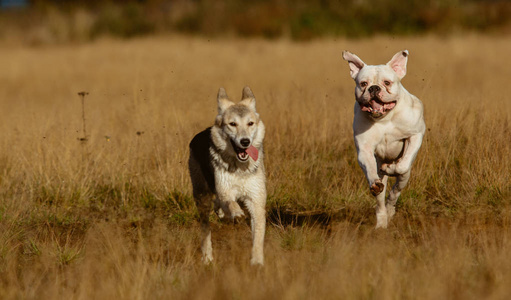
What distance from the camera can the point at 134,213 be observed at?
25.2 ft

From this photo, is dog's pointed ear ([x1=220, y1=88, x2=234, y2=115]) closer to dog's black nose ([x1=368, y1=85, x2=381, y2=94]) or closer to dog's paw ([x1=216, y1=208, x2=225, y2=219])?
dog's paw ([x1=216, y1=208, x2=225, y2=219])

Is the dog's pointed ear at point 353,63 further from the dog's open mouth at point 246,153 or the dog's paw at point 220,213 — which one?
the dog's paw at point 220,213

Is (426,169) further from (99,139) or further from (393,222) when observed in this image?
(99,139)

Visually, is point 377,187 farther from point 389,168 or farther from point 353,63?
point 353,63

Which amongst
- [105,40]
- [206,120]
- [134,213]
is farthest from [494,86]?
[105,40]

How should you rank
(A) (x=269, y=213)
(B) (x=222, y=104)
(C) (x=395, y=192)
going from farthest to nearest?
(A) (x=269, y=213) → (C) (x=395, y=192) → (B) (x=222, y=104)

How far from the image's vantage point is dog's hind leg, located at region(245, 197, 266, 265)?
5391 mm

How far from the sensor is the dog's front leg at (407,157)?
6.21 meters

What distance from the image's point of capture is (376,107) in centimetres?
602

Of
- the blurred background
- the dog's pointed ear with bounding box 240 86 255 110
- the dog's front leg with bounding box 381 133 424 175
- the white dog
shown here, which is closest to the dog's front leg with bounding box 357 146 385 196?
the white dog

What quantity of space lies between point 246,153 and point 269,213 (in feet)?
5.66

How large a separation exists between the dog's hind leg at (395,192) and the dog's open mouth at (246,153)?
1566mm

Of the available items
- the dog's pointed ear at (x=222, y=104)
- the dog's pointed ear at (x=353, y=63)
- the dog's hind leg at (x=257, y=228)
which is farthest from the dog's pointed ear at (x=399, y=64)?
the dog's hind leg at (x=257, y=228)

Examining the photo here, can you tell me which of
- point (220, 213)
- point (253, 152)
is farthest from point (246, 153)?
point (220, 213)
